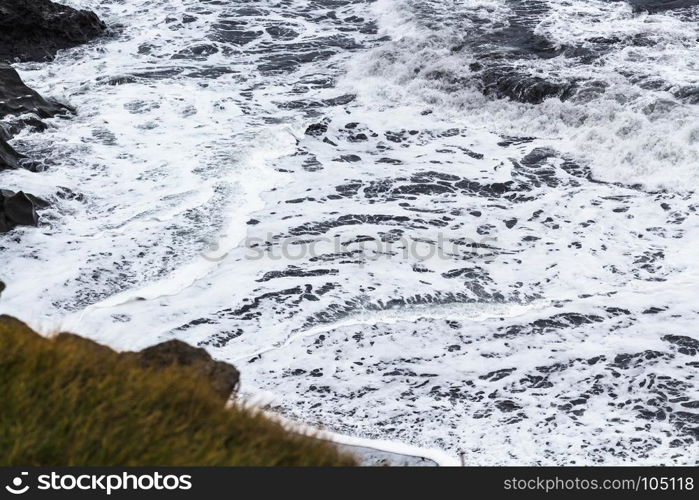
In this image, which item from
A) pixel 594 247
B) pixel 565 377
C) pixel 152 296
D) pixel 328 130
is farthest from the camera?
pixel 328 130

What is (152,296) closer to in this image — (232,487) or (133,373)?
(133,373)

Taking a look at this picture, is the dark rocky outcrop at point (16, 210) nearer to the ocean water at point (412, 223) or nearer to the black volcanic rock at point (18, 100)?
the ocean water at point (412, 223)

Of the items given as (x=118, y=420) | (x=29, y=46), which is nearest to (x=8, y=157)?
(x=29, y=46)

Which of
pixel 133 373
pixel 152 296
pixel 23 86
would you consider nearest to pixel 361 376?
pixel 152 296

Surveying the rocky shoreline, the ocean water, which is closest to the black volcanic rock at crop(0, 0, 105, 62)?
the rocky shoreline

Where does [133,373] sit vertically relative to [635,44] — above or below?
above

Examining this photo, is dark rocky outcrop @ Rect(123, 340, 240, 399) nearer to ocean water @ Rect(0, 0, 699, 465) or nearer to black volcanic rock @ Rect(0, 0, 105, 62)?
ocean water @ Rect(0, 0, 699, 465)

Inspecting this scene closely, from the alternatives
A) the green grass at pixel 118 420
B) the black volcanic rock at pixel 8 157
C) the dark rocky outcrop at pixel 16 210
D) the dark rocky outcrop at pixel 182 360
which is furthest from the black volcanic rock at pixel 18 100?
the green grass at pixel 118 420
